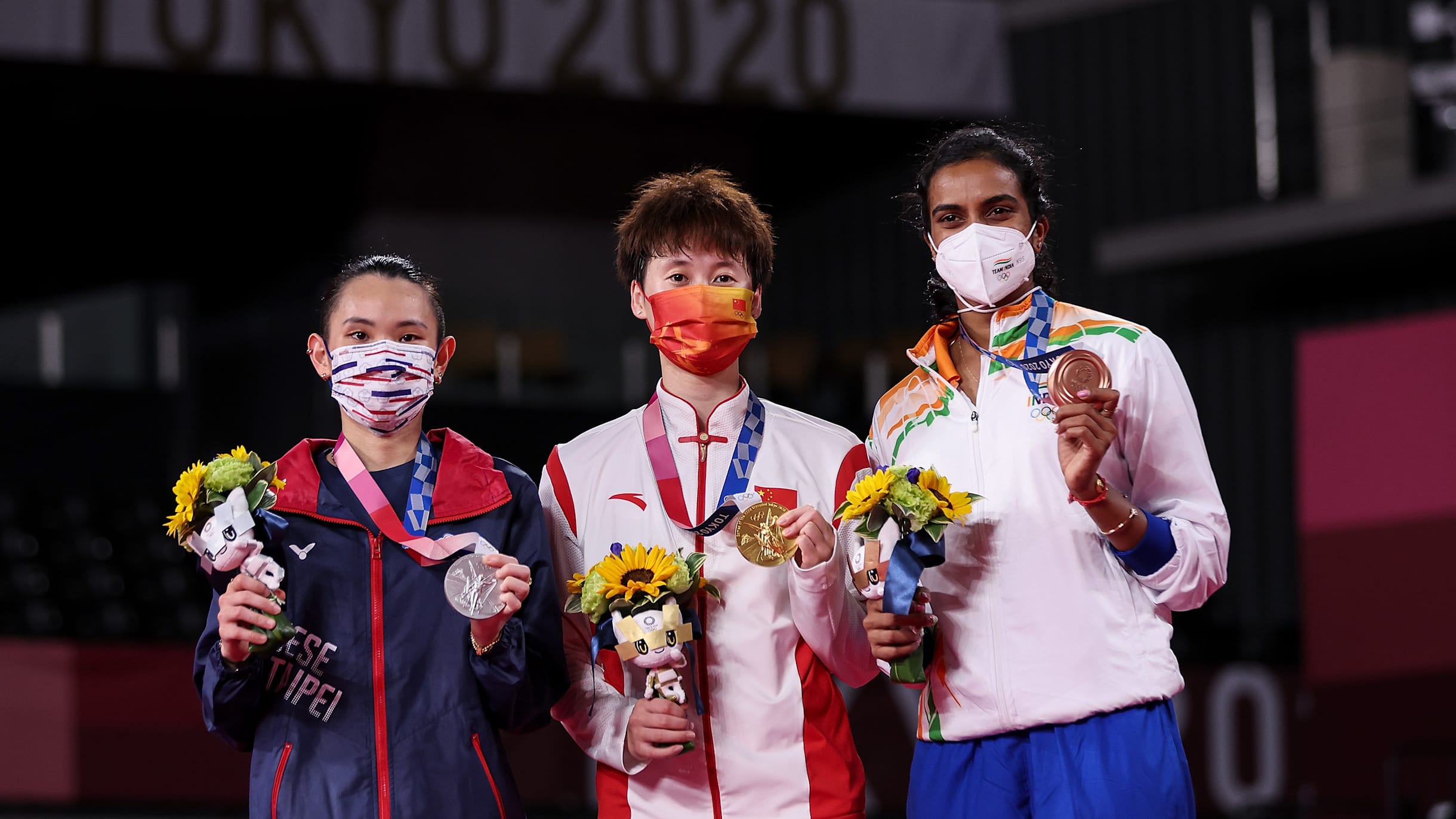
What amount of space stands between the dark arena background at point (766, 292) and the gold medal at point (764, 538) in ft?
17.7

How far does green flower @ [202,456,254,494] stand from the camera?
2592 millimetres

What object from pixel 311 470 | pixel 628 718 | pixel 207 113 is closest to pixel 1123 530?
pixel 628 718

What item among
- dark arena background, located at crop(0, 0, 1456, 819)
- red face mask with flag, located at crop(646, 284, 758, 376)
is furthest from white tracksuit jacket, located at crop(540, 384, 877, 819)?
dark arena background, located at crop(0, 0, 1456, 819)

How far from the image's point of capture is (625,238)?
3.04 m

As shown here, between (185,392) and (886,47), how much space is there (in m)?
5.65

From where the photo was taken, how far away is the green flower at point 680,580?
267 cm

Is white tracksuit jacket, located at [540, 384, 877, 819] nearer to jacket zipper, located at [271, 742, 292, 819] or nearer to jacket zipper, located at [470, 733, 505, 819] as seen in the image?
jacket zipper, located at [470, 733, 505, 819]

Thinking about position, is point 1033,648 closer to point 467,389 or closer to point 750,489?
point 750,489

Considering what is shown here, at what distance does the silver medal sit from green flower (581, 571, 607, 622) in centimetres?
17

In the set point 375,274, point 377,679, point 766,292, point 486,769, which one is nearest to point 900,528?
point 486,769

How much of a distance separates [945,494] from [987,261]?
0.44m

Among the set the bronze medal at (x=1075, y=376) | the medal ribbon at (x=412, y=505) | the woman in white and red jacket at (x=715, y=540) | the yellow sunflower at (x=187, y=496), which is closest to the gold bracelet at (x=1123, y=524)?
the bronze medal at (x=1075, y=376)

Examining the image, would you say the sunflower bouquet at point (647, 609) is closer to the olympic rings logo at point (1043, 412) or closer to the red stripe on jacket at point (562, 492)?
the red stripe on jacket at point (562, 492)

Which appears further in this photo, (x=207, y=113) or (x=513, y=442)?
(x=207, y=113)
